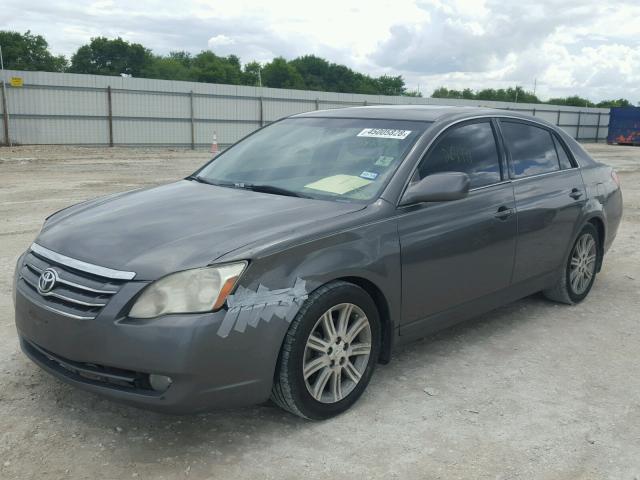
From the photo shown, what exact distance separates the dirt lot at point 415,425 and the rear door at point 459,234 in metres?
0.45

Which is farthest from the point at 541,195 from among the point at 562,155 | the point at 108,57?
the point at 108,57

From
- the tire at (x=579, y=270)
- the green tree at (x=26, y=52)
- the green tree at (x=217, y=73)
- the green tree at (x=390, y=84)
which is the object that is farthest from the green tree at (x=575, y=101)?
the tire at (x=579, y=270)

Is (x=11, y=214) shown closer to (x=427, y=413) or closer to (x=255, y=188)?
(x=255, y=188)

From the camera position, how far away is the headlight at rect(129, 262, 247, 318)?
2.76 metres

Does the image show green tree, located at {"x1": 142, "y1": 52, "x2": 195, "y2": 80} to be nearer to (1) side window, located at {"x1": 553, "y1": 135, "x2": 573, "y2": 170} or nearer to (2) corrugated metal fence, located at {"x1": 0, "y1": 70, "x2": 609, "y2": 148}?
(2) corrugated metal fence, located at {"x1": 0, "y1": 70, "x2": 609, "y2": 148}

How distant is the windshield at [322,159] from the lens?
147 inches

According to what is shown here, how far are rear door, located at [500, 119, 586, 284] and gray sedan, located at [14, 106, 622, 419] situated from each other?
2cm

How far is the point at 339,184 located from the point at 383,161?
304 mm

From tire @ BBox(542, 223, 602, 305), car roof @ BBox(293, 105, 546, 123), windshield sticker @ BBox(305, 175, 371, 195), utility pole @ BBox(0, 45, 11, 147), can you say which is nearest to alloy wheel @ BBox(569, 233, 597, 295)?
tire @ BBox(542, 223, 602, 305)

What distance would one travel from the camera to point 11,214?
30.1 ft

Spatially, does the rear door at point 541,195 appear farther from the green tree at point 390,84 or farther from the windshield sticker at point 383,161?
the green tree at point 390,84

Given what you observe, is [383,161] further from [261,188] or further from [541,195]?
[541,195]

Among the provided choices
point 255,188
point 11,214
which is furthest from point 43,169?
point 255,188

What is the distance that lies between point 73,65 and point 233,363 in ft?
286
